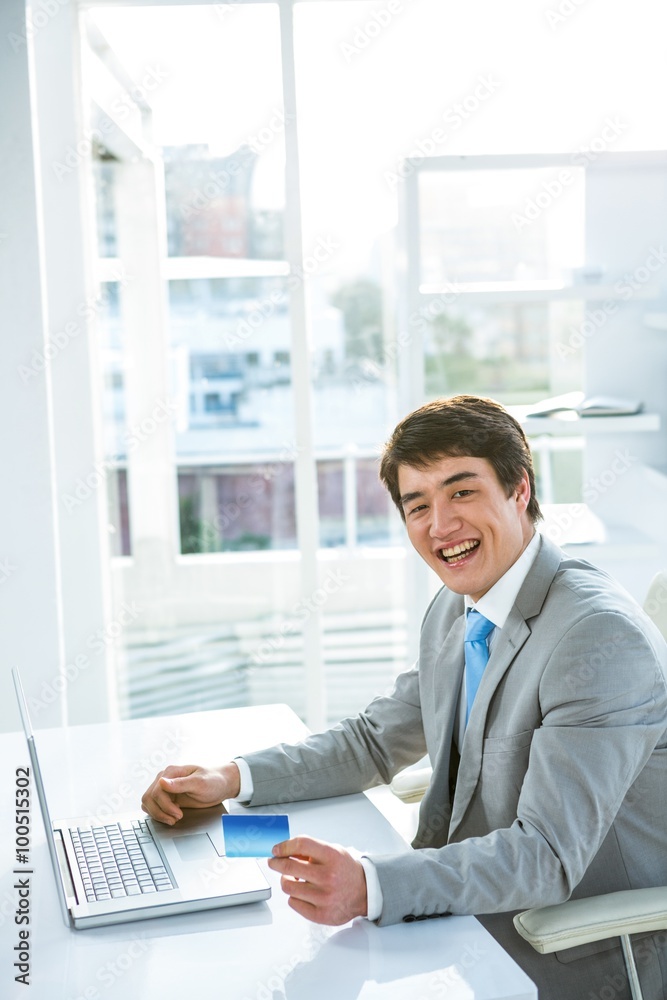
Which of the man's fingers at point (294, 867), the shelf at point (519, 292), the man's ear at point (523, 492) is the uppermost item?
the shelf at point (519, 292)

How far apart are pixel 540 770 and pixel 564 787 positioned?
44mm

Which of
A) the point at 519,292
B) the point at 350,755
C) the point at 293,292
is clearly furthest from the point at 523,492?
the point at 293,292

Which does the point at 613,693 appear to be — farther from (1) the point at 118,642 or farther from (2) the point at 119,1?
(2) the point at 119,1

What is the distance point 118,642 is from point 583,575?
8.02 feet

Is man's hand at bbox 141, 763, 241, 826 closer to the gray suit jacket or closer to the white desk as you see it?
the gray suit jacket

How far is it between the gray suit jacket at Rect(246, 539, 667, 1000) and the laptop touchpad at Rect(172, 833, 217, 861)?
0.17 m

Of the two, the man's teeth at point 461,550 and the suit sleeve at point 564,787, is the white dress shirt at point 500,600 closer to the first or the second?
the man's teeth at point 461,550

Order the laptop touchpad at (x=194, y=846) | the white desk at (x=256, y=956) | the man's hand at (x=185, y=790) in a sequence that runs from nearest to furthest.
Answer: the white desk at (x=256, y=956)
the laptop touchpad at (x=194, y=846)
the man's hand at (x=185, y=790)

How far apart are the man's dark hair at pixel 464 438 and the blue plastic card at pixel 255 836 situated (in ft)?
2.17

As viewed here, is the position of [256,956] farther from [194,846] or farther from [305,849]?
[194,846]

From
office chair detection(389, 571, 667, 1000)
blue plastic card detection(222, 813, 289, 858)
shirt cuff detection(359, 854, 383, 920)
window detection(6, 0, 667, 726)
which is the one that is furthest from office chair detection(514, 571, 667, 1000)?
window detection(6, 0, 667, 726)

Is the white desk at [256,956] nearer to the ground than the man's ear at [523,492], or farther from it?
nearer to the ground

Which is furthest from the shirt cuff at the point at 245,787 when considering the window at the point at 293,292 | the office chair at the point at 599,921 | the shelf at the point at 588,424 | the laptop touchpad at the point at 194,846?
the shelf at the point at 588,424

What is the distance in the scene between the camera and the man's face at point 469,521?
1777 mm
